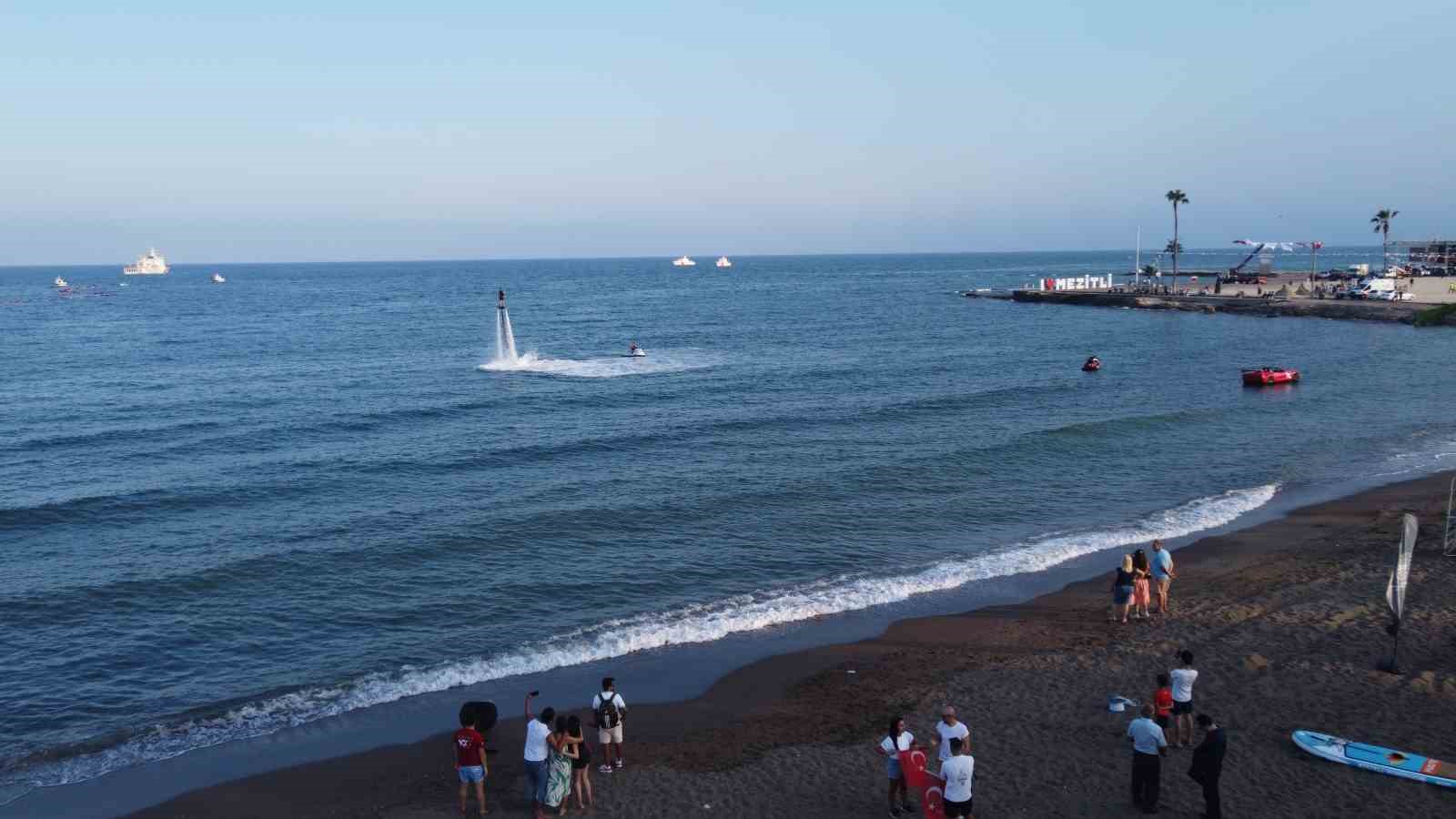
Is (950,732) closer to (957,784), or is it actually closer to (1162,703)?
(957,784)

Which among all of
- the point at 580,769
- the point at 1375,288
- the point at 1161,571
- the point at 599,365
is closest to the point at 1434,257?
the point at 1375,288

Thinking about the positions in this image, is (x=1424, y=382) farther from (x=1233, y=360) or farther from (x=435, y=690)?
(x=435, y=690)

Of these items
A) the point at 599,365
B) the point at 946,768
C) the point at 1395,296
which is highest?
the point at 1395,296

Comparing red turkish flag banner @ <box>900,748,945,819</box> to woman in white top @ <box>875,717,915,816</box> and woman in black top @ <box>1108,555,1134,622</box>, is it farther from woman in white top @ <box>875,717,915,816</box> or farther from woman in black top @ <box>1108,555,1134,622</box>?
woman in black top @ <box>1108,555,1134,622</box>

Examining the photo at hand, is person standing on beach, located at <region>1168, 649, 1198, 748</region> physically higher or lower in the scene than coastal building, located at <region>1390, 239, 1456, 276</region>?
lower

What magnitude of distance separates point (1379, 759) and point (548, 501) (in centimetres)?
2246

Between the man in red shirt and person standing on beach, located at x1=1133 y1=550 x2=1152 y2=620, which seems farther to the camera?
person standing on beach, located at x1=1133 y1=550 x2=1152 y2=620

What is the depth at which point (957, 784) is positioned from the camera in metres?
12.7

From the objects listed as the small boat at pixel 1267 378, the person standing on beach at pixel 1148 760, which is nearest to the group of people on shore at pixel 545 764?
the person standing on beach at pixel 1148 760

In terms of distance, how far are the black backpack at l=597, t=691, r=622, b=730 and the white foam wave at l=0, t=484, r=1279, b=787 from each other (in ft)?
16.0

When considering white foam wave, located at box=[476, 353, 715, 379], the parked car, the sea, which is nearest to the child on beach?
the sea

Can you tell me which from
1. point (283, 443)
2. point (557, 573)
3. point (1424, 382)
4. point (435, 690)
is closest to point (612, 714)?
point (435, 690)

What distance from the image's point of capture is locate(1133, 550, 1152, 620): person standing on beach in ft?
67.5

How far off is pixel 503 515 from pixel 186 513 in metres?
9.38
